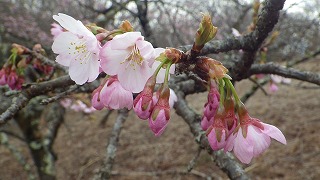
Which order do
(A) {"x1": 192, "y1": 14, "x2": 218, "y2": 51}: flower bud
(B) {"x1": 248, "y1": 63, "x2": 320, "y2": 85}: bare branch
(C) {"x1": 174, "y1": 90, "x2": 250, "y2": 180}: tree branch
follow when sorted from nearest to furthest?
(A) {"x1": 192, "y1": 14, "x2": 218, "y2": 51}: flower bud, (C) {"x1": 174, "y1": 90, "x2": 250, "y2": 180}: tree branch, (B) {"x1": 248, "y1": 63, "x2": 320, "y2": 85}: bare branch

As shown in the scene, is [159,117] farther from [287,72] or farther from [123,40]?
[287,72]

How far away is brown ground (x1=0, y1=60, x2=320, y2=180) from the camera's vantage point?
14.5 feet

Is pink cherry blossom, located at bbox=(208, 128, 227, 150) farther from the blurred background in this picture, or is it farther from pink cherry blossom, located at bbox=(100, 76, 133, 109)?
the blurred background

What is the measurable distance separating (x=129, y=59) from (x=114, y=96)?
104 mm

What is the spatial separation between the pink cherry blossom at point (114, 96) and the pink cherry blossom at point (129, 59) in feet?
0.11

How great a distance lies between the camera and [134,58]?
89 centimetres

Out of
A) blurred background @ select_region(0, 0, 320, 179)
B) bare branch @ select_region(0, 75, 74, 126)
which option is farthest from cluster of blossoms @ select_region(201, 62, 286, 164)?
blurred background @ select_region(0, 0, 320, 179)

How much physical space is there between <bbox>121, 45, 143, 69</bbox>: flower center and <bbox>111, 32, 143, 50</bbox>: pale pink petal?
59 millimetres

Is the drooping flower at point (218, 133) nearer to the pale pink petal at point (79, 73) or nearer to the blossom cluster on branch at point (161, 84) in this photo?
the blossom cluster on branch at point (161, 84)

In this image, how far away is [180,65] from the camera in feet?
2.86

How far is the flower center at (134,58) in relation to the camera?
34.9 inches

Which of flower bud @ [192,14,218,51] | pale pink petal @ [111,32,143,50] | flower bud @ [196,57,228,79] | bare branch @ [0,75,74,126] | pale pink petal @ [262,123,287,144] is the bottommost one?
bare branch @ [0,75,74,126]

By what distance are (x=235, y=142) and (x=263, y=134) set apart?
0.08 metres

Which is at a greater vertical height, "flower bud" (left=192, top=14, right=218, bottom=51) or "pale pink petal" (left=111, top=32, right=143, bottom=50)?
"flower bud" (left=192, top=14, right=218, bottom=51)
